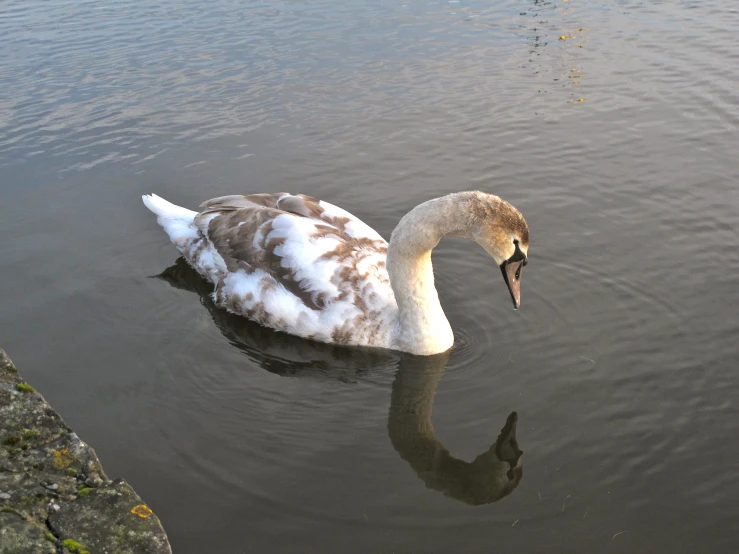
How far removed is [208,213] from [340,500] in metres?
4.42

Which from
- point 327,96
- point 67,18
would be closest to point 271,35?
point 327,96

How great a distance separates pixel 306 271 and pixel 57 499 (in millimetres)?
4174

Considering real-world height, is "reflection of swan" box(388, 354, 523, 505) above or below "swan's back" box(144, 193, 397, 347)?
below

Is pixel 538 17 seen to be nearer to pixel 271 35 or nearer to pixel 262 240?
pixel 271 35

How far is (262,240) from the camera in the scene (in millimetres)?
8438

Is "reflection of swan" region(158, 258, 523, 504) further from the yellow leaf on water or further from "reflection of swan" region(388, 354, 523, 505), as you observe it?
the yellow leaf on water

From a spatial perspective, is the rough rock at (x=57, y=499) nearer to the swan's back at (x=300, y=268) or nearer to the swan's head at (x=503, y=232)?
the swan's back at (x=300, y=268)

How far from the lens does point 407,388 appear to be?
7.27m

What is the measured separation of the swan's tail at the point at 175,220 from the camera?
370 inches

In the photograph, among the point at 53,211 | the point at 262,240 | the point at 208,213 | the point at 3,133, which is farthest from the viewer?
the point at 3,133

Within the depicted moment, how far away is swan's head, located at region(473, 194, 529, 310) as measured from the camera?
686cm

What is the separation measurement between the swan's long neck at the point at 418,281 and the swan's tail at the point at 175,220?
9.32ft

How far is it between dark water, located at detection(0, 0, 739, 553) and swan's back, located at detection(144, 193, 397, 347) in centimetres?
23

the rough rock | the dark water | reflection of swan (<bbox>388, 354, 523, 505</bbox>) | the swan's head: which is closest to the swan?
the swan's head
